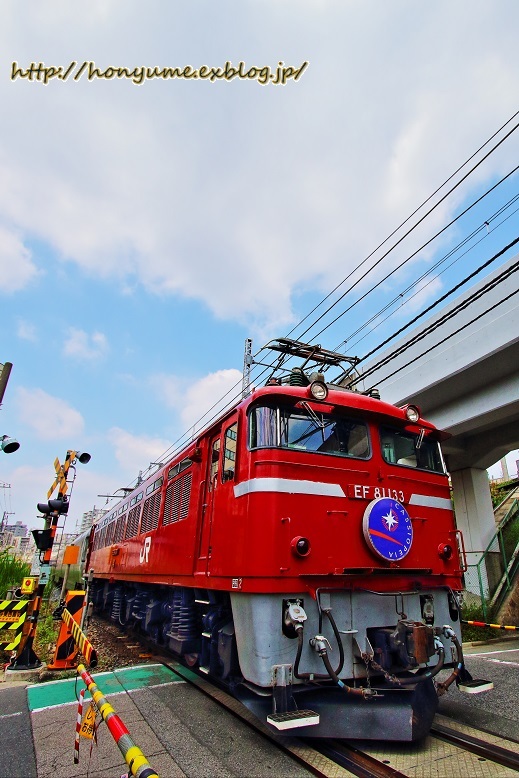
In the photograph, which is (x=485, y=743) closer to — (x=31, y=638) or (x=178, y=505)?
(x=178, y=505)

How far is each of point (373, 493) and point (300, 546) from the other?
45.4 inches

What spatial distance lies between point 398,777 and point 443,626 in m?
1.67

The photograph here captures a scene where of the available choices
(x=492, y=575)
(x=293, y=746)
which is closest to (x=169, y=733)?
(x=293, y=746)

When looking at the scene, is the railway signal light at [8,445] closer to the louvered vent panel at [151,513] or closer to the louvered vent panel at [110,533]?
the louvered vent panel at [151,513]

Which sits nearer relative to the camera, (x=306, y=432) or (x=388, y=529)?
(x=388, y=529)

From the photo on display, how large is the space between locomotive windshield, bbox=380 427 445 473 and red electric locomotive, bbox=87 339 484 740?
0.02m

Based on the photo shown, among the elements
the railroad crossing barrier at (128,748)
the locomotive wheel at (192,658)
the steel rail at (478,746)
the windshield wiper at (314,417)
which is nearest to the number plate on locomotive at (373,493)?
the windshield wiper at (314,417)

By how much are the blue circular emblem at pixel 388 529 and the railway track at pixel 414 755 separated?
160cm

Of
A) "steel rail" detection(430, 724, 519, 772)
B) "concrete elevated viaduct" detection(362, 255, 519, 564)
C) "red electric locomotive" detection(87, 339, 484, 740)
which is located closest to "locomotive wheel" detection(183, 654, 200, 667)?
"red electric locomotive" detection(87, 339, 484, 740)

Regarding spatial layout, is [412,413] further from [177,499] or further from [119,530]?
[119,530]

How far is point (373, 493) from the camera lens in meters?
5.05

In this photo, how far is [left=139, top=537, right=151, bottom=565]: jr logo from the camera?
856 cm

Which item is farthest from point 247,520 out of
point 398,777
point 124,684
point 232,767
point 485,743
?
point 124,684

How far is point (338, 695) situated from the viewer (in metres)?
4.34
